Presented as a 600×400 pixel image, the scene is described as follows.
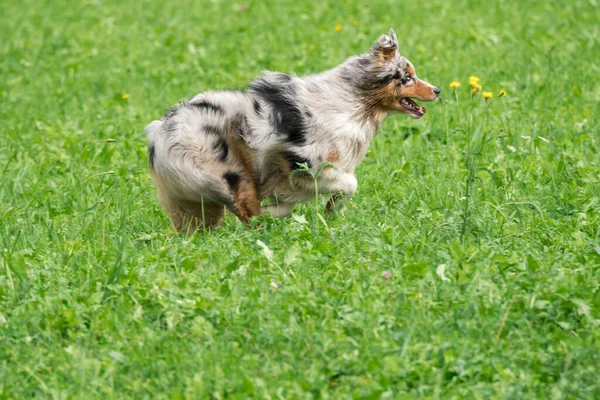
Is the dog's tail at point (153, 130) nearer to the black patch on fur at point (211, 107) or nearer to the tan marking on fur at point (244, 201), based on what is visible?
the black patch on fur at point (211, 107)

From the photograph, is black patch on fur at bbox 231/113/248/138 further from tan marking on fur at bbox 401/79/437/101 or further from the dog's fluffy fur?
tan marking on fur at bbox 401/79/437/101

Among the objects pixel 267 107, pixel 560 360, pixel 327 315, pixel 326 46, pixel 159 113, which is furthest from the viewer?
pixel 326 46

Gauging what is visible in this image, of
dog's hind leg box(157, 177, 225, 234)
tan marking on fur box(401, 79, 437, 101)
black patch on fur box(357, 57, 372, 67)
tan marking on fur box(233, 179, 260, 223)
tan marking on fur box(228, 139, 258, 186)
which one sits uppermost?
black patch on fur box(357, 57, 372, 67)

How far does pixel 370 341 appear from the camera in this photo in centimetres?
460

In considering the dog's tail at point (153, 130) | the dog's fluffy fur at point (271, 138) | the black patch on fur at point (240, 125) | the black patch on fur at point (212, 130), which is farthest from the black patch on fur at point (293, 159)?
the dog's tail at point (153, 130)

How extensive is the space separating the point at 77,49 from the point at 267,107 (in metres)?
6.19

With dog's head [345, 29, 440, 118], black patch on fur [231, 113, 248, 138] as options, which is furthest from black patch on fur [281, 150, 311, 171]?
dog's head [345, 29, 440, 118]

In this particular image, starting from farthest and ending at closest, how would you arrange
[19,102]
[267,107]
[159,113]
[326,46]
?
[326,46] → [19,102] → [159,113] → [267,107]

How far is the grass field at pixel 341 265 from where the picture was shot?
4.44m

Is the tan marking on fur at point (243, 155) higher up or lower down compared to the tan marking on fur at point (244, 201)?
higher up

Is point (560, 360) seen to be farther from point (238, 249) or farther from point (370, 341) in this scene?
point (238, 249)

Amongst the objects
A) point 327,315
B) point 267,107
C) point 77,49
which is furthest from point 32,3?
point 327,315

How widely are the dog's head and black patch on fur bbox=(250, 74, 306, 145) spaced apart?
1.52 feet

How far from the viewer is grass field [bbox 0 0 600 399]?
14.6ft
